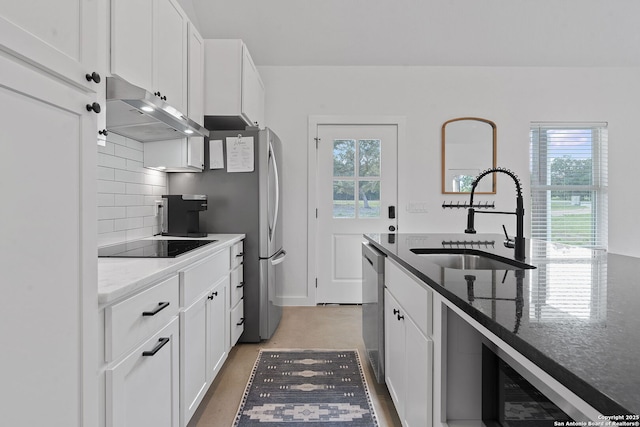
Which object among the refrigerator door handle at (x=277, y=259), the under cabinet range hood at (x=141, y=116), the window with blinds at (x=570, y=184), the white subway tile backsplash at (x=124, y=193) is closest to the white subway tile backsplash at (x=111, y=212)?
the white subway tile backsplash at (x=124, y=193)

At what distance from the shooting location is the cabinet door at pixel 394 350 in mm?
1406

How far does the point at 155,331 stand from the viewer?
1166 millimetres

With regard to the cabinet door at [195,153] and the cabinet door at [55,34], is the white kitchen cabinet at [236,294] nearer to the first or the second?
the cabinet door at [195,153]

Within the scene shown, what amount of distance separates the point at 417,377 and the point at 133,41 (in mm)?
1944

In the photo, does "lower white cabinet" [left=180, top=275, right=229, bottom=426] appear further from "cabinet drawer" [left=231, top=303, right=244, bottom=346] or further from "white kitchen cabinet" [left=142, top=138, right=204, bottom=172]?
"white kitchen cabinet" [left=142, top=138, right=204, bottom=172]

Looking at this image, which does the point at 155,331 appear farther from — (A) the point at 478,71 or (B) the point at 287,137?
(A) the point at 478,71

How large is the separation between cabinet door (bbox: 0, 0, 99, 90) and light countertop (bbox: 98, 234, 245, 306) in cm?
54

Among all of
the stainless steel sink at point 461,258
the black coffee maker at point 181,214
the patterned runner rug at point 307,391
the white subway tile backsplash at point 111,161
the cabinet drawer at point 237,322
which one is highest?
the white subway tile backsplash at point 111,161

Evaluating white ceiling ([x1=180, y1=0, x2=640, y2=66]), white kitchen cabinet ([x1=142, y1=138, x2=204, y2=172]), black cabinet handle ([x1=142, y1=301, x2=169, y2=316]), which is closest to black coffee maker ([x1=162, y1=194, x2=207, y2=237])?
white kitchen cabinet ([x1=142, y1=138, x2=204, y2=172])

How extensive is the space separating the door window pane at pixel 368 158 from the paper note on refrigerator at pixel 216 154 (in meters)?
1.63

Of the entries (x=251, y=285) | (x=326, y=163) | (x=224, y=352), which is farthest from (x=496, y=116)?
(x=224, y=352)

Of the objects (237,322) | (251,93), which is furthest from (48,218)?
(251,93)

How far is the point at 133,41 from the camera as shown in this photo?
157 cm

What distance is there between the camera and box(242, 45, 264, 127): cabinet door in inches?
109
